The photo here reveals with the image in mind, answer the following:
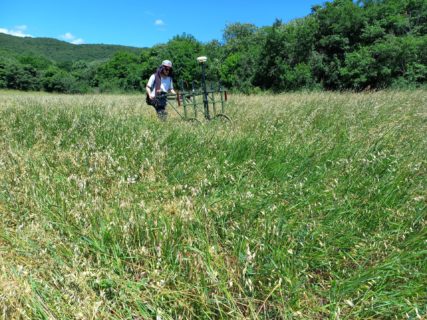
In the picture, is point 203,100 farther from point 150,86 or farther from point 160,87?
point 150,86

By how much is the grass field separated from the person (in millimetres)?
3655

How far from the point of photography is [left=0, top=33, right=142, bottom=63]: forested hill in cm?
13600

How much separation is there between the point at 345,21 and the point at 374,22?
75.0 inches

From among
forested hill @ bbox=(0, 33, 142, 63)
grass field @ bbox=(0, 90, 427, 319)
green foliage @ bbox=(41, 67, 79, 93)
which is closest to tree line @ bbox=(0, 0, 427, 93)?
grass field @ bbox=(0, 90, 427, 319)

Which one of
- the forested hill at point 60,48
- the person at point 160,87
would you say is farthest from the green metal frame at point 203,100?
the forested hill at point 60,48

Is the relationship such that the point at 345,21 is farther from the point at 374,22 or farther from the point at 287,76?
the point at 287,76

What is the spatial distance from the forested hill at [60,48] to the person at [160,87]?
13928cm

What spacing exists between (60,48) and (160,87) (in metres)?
180

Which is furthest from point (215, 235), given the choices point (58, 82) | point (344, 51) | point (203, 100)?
point (58, 82)

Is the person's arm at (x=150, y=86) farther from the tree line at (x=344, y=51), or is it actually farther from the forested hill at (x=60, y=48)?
the forested hill at (x=60, y=48)

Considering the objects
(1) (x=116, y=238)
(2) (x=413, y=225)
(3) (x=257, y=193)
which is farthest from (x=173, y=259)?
(2) (x=413, y=225)

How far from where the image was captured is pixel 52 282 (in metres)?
1.61

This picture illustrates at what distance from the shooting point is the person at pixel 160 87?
23.0ft

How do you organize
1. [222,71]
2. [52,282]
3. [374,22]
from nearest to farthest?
[52,282] < [374,22] < [222,71]
